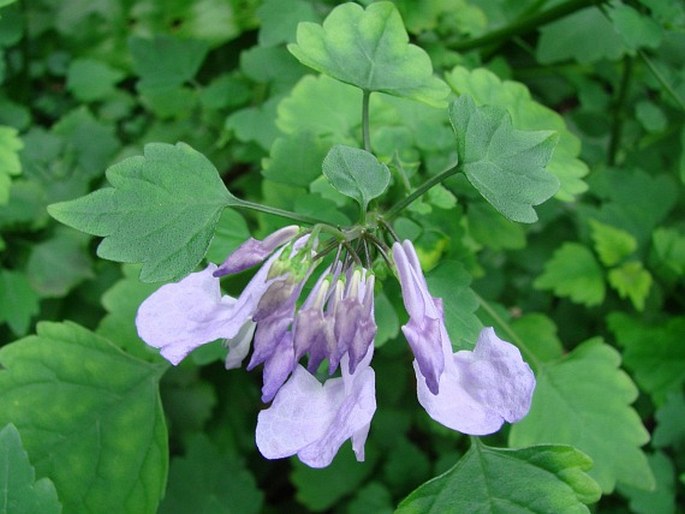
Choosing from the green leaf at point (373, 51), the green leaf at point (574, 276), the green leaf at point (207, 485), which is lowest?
the green leaf at point (207, 485)

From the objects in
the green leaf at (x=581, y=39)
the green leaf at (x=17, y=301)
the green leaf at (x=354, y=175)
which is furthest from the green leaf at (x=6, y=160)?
the green leaf at (x=581, y=39)

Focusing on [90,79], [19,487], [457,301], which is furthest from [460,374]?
[90,79]

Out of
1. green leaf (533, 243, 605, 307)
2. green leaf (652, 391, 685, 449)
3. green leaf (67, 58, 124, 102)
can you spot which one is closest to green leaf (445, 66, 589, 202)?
green leaf (533, 243, 605, 307)

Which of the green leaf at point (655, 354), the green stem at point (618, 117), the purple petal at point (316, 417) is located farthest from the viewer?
the green stem at point (618, 117)

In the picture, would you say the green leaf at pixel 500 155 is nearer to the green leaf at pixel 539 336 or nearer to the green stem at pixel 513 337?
the green stem at pixel 513 337

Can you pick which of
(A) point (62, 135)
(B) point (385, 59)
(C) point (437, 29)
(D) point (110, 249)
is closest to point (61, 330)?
(D) point (110, 249)

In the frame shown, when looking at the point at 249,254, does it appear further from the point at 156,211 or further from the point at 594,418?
the point at 594,418

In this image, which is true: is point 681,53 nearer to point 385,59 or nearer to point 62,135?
point 385,59

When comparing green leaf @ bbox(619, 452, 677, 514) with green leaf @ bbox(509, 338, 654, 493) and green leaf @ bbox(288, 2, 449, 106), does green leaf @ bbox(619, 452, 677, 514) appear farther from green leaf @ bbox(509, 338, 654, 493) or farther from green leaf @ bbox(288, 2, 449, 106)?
green leaf @ bbox(288, 2, 449, 106)
